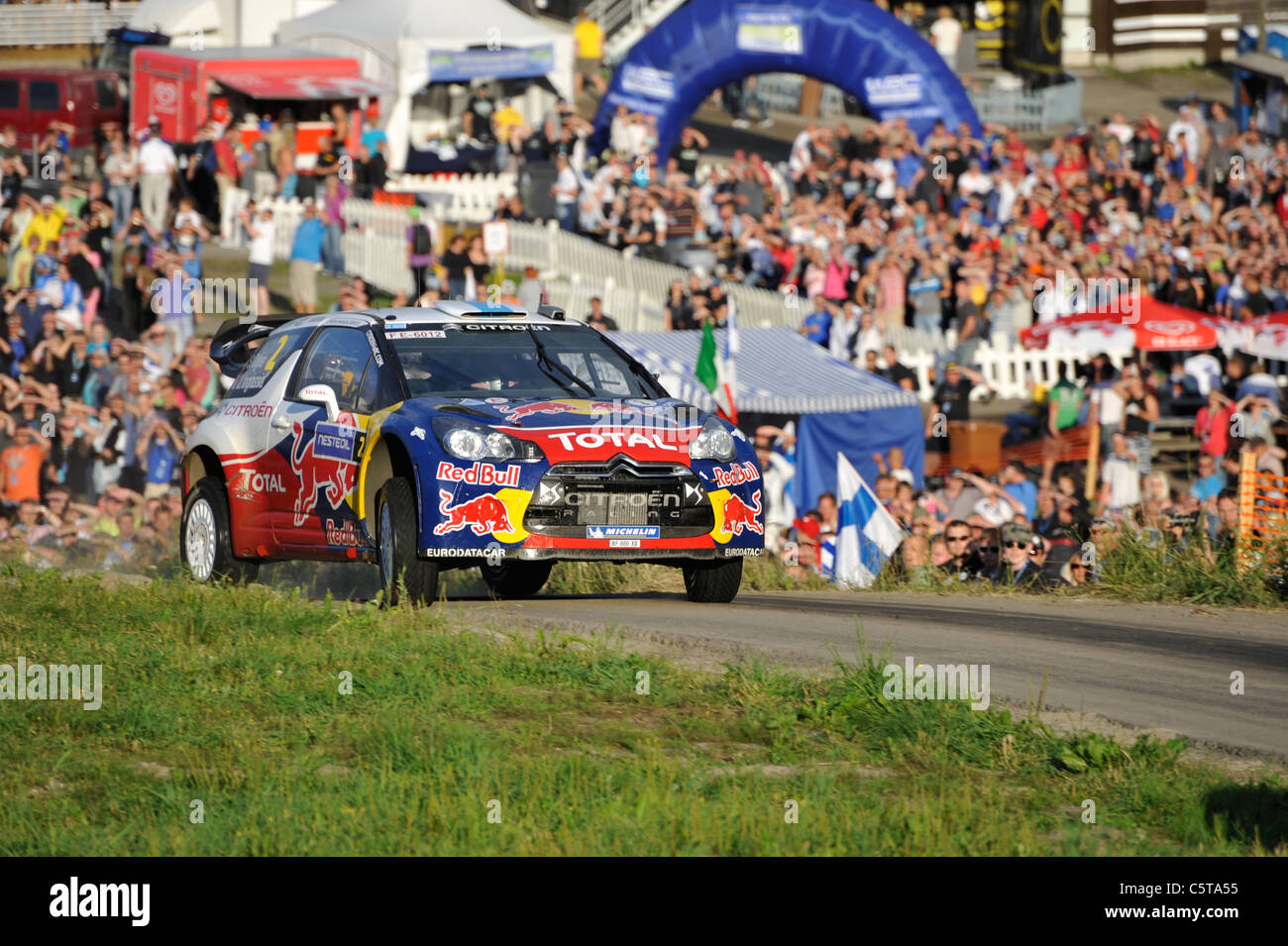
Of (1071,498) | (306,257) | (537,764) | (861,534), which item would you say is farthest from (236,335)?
(306,257)

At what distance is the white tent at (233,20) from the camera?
42875 millimetres

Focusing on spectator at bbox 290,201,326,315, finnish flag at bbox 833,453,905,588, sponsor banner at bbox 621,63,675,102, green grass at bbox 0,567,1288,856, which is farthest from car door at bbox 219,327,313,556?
sponsor banner at bbox 621,63,675,102

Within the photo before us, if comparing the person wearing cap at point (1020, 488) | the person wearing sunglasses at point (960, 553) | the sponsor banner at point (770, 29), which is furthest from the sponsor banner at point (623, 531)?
the sponsor banner at point (770, 29)

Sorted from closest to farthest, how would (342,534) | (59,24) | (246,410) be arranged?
(342,534) → (246,410) → (59,24)

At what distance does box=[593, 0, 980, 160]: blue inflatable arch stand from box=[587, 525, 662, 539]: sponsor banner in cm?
2239

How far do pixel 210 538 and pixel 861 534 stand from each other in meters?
5.35

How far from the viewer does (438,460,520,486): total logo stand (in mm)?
9320

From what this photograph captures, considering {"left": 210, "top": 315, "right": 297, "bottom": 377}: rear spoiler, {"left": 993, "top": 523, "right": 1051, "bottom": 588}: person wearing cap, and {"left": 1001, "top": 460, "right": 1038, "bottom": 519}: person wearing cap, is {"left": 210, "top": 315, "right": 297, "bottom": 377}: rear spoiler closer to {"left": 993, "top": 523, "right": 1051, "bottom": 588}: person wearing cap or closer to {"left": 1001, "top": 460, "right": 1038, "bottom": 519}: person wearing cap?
{"left": 993, "top": 523, "right": 1051, "bottom": 588}: person wearing cap

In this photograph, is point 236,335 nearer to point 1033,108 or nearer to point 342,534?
point 342,534

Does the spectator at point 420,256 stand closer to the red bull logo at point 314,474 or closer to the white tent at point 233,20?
the red bull logo at point 314,474

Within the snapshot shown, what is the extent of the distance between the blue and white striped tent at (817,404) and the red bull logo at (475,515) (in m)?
9.41

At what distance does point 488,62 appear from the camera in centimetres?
3881

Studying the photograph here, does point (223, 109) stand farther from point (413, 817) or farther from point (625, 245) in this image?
point (413, 817)
